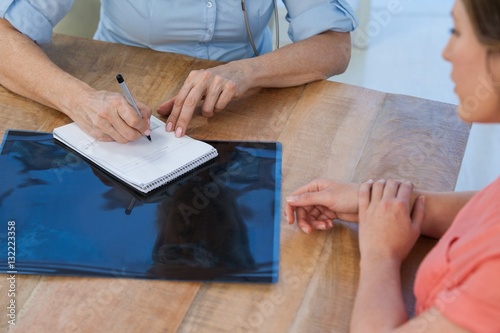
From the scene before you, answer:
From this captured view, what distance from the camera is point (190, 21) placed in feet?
5.98

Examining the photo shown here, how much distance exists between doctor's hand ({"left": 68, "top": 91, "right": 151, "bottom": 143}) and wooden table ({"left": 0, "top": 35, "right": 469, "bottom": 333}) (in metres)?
0.10

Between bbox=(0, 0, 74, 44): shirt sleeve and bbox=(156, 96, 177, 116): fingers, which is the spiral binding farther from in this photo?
bbox=(0, 0, 74, 44): shirt sleeve

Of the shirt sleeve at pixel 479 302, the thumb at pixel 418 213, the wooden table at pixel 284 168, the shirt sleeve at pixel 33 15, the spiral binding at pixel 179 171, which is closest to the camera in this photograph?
the shirt sleeve at pixel 479 302

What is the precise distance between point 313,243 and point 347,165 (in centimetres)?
24

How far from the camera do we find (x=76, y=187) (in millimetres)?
1361

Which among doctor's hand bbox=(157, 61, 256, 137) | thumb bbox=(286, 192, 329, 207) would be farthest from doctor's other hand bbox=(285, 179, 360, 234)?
doctor's hand bbox=(157, 61, 256, 137)

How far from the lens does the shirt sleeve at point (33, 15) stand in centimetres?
169

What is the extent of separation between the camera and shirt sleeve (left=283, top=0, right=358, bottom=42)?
69.5 inches

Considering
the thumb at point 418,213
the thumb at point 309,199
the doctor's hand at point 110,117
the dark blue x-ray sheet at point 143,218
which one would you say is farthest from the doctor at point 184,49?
the thumb at point 418,213

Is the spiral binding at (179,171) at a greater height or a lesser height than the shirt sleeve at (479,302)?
lesser

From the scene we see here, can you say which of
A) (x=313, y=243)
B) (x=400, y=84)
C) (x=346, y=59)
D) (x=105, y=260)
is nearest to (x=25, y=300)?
(x=105, y=260)

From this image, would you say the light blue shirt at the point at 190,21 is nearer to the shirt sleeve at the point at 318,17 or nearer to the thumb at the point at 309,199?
the shirt sleeve at the point at 318,17

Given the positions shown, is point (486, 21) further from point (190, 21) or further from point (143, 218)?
point (190, 21)

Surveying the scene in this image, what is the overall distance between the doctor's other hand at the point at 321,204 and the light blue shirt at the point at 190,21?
60cm
